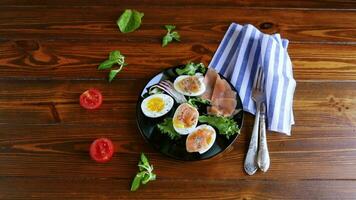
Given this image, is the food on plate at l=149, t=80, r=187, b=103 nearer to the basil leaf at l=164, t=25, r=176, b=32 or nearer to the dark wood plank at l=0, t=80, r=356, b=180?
the dark wood plank at l=0, t=80, r=356, b=180

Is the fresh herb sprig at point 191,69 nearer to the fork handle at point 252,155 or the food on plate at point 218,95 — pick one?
the food on plate at point 218,95

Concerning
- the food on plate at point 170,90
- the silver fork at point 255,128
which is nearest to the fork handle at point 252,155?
the silver fork at point 255,128

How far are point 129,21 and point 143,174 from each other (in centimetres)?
58

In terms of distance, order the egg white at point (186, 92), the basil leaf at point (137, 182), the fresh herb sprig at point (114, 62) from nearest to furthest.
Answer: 1. the basil leaf at point (137, 182)
2. the egg white at point (186, 92)
3. the fresh herb sprig at point (114, 62)

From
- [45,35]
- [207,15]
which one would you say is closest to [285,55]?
[207,15]

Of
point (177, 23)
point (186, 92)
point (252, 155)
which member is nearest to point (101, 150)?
point (186, 92)

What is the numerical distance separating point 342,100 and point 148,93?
593 mm

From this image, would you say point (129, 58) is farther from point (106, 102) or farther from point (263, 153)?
point (263, 153)

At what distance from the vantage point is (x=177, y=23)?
1389mm

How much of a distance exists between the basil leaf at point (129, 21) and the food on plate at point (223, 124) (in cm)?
45

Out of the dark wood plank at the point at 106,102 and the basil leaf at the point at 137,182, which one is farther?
the dark wood plank at the point at 106,102

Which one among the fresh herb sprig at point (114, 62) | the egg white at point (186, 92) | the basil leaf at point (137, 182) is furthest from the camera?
the fresh herb sprig at point (114, 62)

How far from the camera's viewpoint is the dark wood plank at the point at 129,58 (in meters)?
1.27

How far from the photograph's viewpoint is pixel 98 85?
1.24 metres
